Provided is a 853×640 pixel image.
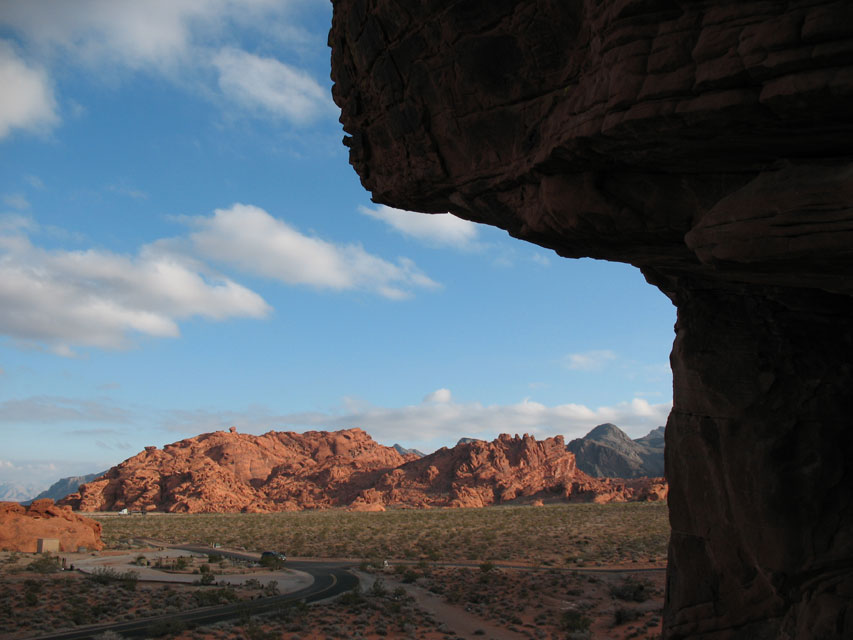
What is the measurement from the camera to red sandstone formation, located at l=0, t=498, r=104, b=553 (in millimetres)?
33375

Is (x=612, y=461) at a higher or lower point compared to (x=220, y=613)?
higher

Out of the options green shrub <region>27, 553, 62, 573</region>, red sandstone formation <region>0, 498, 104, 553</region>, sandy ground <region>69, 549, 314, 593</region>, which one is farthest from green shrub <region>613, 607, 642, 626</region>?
red sandstone formation <region>0, 498, 104, 553</region>

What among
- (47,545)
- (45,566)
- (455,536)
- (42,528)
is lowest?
(455,536)

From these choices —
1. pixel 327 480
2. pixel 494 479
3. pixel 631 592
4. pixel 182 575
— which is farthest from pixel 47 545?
pixel 327 480

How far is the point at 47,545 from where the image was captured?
108ft

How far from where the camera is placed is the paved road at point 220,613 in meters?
15.5

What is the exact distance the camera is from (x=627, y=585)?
22.1m

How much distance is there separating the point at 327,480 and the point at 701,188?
358ft

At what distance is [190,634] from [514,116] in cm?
1508

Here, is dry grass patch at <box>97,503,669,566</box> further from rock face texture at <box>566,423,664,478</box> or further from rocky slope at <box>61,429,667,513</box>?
rock face texture at <box>566,423,664,478</box>

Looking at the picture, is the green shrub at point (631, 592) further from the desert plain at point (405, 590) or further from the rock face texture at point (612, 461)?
the rock face texture at point (612, 461)

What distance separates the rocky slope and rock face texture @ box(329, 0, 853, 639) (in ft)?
246

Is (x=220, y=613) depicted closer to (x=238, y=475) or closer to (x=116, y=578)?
(x=116, y=578)

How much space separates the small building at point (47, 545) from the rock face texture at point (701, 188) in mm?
32972
